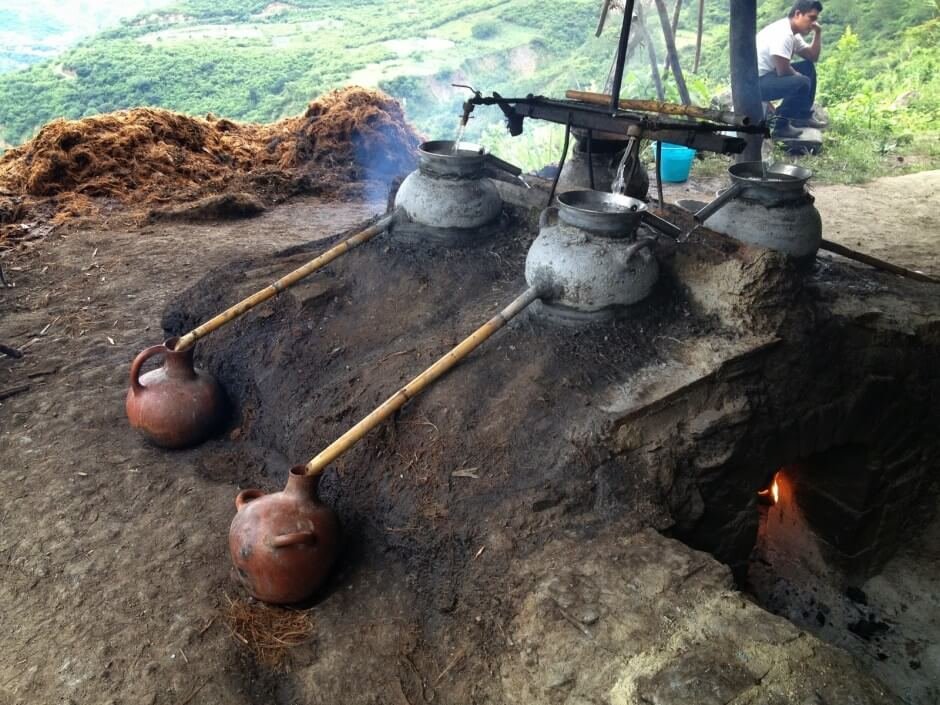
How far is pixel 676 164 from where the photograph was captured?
9023 mm

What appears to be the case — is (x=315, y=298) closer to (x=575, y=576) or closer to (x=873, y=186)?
(x=575, y=576)

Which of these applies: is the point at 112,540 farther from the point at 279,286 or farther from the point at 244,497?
the point at 279,286

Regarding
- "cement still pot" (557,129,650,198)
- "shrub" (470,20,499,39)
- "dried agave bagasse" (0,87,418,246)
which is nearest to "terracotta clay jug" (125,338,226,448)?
"cement still pot" (557,129,650,198)

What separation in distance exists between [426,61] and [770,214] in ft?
59.3

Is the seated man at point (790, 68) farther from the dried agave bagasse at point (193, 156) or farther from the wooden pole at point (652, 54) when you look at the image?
the dried agave bagasse at point (193, 156)

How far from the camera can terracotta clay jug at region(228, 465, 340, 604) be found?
10.1ft

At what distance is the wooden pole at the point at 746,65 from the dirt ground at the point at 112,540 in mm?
1606

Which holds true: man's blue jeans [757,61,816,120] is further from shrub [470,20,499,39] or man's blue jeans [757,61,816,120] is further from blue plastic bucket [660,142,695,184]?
shrub [470,20,499,39]

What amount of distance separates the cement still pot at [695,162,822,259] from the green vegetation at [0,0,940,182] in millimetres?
9195

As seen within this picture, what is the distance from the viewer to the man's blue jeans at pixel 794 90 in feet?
35.5

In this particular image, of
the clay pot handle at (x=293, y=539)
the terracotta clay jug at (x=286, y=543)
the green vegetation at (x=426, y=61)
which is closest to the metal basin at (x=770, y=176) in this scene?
the terracotta clay jug at (x=286, y=543)

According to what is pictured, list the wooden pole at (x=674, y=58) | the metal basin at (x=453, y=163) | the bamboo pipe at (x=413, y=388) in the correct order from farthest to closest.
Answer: the wooden pole at (x=674, y=58)
the metal basin at (x=453, y=163)
the bamboo pipe at (x=413, y=388)

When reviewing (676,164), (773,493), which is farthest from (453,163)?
(676,164)

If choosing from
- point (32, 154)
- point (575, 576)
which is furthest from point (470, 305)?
point (32, 154)
